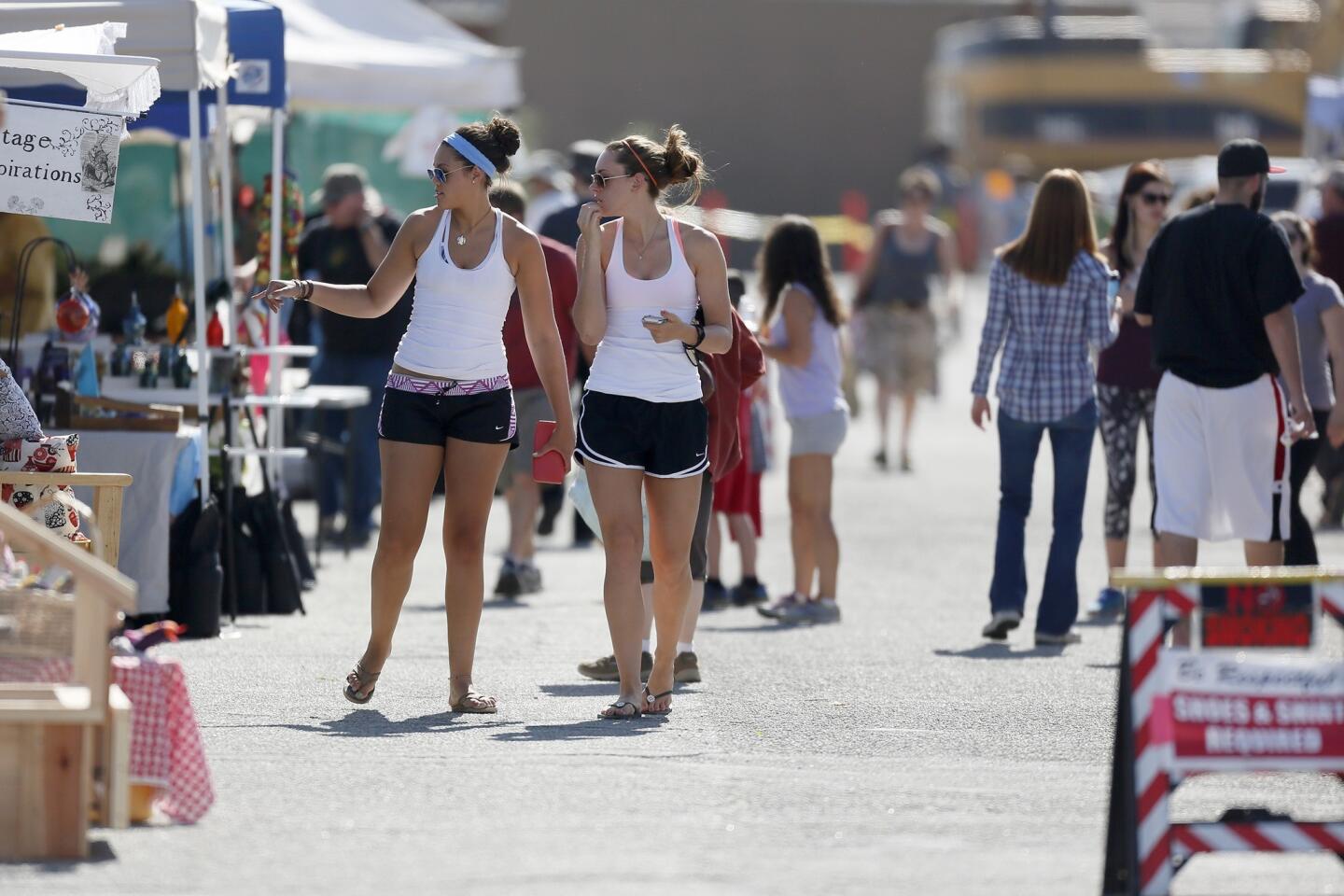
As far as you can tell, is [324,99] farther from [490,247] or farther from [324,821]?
[324,821]

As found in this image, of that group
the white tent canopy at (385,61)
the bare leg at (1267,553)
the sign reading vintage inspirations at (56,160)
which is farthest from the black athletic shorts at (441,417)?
the white tent canopy at (385,61)

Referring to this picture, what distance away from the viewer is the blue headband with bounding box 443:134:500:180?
746 centimetres

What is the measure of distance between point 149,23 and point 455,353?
2471 millimetres

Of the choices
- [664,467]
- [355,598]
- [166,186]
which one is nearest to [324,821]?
[664,467]

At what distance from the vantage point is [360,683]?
7621mm

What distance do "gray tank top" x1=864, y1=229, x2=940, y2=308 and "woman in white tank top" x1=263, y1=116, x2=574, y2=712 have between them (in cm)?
994

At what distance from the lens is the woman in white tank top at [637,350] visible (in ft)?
24.3

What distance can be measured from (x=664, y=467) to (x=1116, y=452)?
3.58m

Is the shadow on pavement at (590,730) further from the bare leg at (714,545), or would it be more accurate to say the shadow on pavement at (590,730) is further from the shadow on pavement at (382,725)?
the bare leg at (714,545)

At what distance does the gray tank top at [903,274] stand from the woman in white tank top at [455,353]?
32.6 feet

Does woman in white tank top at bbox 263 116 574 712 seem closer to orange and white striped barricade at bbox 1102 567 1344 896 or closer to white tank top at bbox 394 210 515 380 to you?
white tank top at bbox 394 210 515 380

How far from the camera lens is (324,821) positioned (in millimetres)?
5871

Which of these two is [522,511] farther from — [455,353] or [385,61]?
[455,353]

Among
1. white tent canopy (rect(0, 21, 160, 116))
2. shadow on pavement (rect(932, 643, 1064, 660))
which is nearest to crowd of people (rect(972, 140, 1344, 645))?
shadow on pavement (rect(932, 643, 1064, 660))
